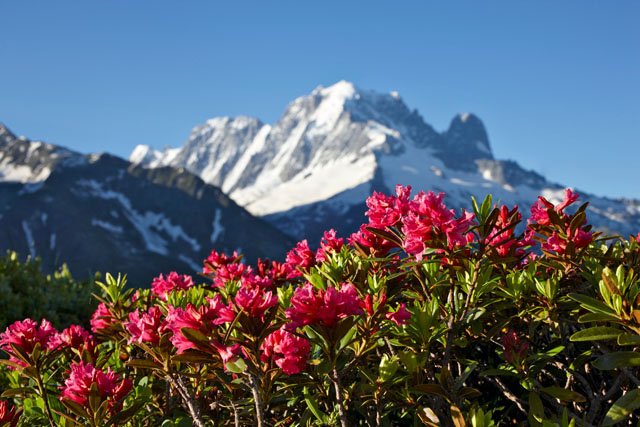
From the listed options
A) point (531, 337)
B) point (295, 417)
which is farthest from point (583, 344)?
point (295, 417)

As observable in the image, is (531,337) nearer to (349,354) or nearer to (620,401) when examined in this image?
(620,401)

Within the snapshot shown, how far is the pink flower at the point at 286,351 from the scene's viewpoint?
214cm

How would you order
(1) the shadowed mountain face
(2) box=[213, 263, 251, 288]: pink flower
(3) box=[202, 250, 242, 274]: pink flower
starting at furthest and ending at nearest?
(1) the shadowed mountain face → (3) box=[202, 250, 242, 274]: pink flower → (2) box=[213, 263, 251, 288]: pink flower

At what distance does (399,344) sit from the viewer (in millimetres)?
2391

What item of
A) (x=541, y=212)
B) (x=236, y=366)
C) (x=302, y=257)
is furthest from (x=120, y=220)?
(x=236, y=366)

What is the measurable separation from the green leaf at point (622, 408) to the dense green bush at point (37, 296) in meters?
5.84

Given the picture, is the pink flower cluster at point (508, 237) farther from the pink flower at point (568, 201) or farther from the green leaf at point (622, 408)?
the green leaf at point (622, 408)

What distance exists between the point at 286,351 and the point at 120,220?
184 meters

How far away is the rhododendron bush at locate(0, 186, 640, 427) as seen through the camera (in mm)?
2043

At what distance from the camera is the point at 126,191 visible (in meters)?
191

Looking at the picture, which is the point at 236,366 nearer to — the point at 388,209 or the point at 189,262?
the point at 388,209

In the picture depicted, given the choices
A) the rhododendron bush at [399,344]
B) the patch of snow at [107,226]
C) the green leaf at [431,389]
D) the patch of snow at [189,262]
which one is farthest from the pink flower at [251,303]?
the patch of snow at [107,226]

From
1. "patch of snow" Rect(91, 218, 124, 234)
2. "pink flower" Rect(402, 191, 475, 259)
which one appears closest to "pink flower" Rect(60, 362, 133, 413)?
"pink flower" Rect(402, 191, 475, 259)

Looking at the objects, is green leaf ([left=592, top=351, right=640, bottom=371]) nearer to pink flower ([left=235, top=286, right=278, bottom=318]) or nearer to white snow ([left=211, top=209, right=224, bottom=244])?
pink flower ([left=235, top=286, right=278, bottom=318])
